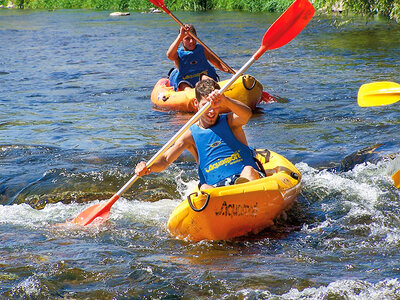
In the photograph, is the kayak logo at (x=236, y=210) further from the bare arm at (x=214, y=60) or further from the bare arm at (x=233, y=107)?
the bare arm at (x=214, y=60)

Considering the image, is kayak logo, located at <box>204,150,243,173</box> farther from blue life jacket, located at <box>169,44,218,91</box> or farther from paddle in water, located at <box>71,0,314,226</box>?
blue life jacket, located at <box>169,44,218,91</box>

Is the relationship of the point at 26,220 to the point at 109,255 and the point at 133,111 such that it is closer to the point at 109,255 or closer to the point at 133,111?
the point at 109,255

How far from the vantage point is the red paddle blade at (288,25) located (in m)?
4.82

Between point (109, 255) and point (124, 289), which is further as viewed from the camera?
point (109, 255)

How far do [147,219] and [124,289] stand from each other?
1.40m

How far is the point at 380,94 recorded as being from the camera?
3.85 metres

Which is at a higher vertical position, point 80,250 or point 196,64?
point 196,64

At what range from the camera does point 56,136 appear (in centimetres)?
791

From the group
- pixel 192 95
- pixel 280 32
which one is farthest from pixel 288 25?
pixel 192 95

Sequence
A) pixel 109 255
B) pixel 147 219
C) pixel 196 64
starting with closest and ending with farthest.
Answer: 1. pixel 109 255
2. pixel 147 219
3. pixel 196 64

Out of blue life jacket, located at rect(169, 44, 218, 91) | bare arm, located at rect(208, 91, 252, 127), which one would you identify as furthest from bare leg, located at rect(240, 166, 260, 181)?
blue life jacket, located at rect(169, 44, 218, 91)

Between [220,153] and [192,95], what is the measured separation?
4341mm

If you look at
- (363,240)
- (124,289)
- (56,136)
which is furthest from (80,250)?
(56,136)

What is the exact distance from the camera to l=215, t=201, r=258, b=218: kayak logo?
4234 mm
